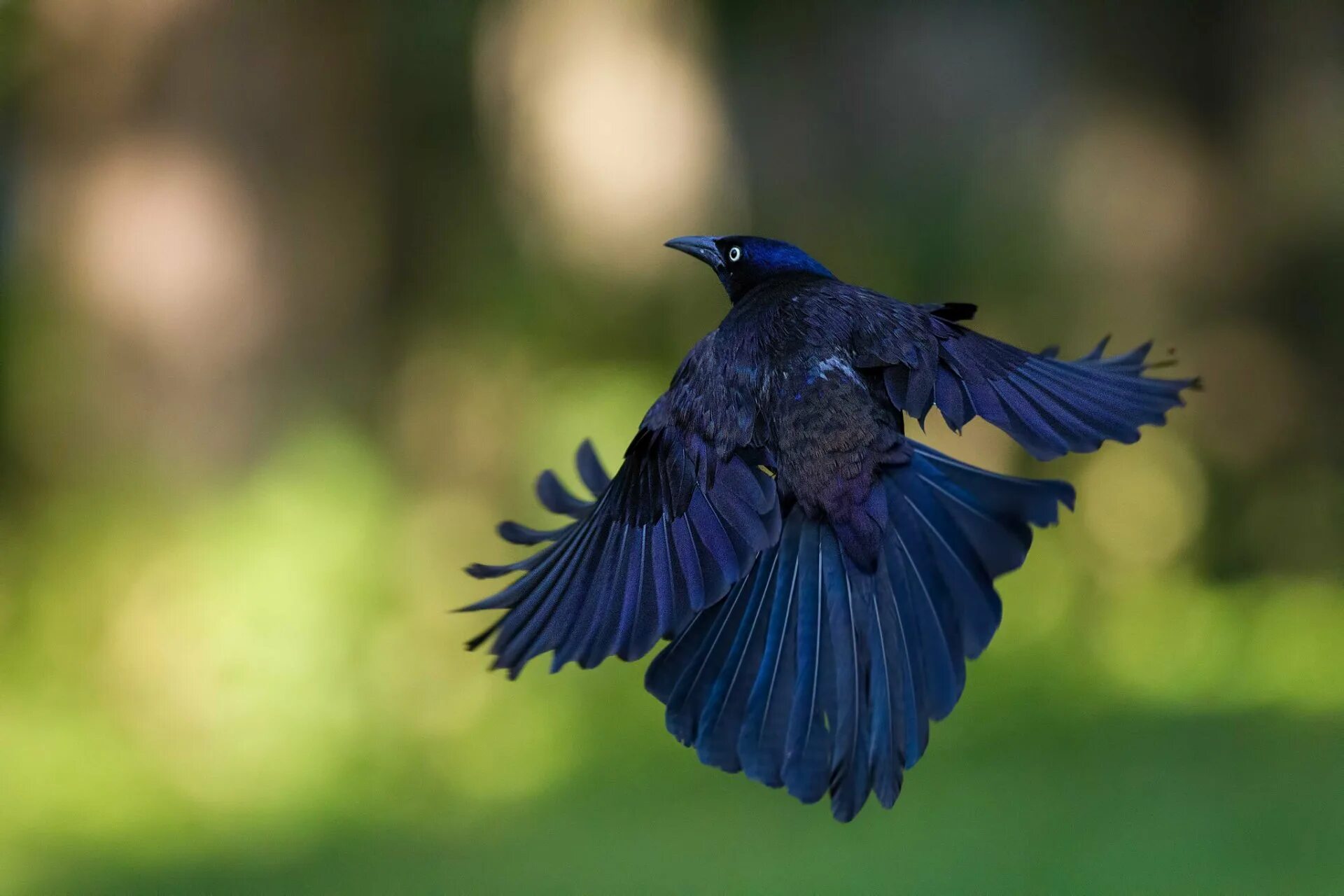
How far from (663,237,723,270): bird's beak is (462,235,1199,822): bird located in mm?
437

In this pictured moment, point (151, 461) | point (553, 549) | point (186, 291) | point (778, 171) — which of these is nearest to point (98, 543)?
point (151, 461)

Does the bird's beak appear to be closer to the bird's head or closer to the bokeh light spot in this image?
the bird's head

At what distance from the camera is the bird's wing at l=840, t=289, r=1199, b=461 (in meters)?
2.22

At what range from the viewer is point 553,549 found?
237 centimetres

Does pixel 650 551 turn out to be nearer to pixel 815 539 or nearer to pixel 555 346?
pixel 815 539

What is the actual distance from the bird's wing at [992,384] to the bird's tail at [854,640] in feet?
0.37

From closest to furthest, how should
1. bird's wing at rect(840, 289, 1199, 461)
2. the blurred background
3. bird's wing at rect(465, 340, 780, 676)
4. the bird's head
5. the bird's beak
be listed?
bird's wing at rect(465, 340, 780, 676) < bird's wing at rect(840, 289, 1199, 461) < the bird's head < the bird's beak < the blurred background

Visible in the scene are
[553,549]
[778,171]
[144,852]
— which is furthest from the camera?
[778,171]

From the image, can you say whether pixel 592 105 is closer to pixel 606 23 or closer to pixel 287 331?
pixel 606 23

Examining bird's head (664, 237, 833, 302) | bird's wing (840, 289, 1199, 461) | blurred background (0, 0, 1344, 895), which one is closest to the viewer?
bird's wing (840, 289, 1199, 461)

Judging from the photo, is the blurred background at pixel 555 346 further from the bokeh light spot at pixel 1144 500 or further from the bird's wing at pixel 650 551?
the bird's wing at pixel 650 551

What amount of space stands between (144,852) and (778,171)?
4340 mm

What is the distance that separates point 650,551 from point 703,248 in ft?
2.98

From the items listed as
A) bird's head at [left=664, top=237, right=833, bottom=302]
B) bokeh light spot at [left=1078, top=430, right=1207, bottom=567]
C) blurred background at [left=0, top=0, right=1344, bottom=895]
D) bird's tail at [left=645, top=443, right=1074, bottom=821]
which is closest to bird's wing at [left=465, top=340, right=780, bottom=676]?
bird's tail at [left=645, top=443, right=1074, bottom=821]
